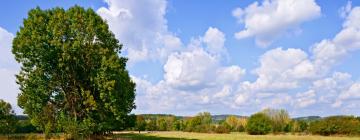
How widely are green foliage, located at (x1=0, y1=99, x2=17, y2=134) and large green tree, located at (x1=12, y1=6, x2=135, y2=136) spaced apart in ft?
170

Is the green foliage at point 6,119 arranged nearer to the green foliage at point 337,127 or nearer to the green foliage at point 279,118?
the green foliage at point 337,127

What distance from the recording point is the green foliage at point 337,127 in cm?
11156

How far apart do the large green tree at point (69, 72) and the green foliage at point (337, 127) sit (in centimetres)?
8662

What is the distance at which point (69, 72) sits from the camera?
139 feet

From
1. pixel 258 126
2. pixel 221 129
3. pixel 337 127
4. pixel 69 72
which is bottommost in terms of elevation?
pixel 221 129

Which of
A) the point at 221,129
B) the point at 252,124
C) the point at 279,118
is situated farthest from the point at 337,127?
the point at 279,118

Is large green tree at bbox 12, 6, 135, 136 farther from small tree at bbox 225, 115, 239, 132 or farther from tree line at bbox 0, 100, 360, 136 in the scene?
small tree at bbox 225, 115, 239, 132

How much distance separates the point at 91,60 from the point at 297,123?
134731 mm

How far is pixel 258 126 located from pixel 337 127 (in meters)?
30.7

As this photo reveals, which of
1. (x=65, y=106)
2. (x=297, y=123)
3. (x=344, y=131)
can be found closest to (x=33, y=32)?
(x=65, y=106)

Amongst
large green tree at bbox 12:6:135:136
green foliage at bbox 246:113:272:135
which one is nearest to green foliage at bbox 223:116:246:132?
green foliage at bbox 246:113:272:135

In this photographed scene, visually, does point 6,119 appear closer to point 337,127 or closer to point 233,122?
point 337,127

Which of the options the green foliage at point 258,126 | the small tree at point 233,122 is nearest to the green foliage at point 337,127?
the green foliage at point 258,126

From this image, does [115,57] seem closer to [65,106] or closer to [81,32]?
[81,32]
